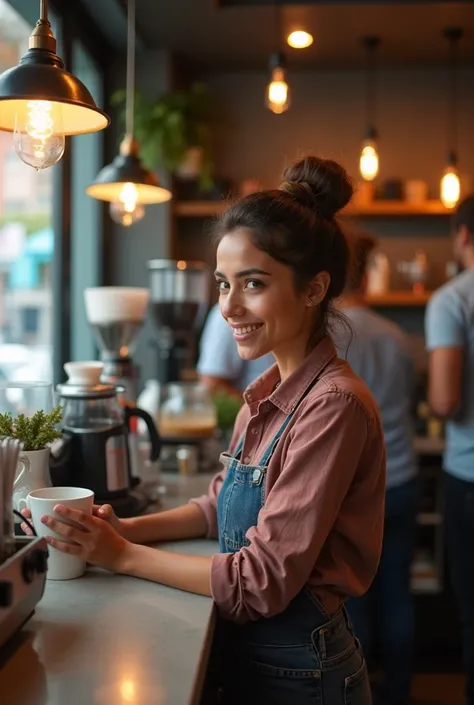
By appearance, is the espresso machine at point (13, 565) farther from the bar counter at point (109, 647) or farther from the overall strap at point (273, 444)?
the overall strap at point (273, 444)

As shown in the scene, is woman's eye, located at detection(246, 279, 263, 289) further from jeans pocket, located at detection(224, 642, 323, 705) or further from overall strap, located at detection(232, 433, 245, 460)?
jeans pocket, located at detection(224, 642, 323, 705)

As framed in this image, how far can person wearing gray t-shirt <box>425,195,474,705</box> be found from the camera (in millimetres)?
2859

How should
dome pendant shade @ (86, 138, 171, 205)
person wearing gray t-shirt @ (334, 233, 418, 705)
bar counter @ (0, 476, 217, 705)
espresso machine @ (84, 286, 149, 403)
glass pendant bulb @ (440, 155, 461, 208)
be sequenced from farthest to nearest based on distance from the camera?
glass pendant bulb @ (440, 155, 461, 208), person wearing gray t-shirt @ (334, 233, 418, 705), espresso machine @ (84, 286, 149, 403), dome pendant shade @ (86, 138, 171, 205), bar counter @ (0, 476, 217, 705)

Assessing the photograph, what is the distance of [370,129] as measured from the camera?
3.97m

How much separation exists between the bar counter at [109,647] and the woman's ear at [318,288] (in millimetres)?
566

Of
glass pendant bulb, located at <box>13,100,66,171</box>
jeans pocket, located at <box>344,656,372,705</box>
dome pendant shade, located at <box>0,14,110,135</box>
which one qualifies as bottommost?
jeans pocket, located at <box>344,656,372,705</box>

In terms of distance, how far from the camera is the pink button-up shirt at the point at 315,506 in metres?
1.26

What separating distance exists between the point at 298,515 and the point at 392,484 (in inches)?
68.5

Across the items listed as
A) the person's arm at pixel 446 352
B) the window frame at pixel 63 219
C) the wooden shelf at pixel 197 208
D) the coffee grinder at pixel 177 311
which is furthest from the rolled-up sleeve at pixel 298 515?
the wooden shelf at pixel 197 208

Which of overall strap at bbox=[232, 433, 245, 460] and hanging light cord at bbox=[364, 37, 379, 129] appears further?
hanging light cord at bbox=[364, 37, 379, 129]

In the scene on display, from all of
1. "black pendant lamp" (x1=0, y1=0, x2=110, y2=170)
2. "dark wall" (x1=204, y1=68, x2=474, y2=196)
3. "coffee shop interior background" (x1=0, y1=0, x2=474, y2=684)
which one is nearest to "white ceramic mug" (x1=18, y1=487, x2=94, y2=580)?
"black pendant lamp" (x1=0, y1=0, x2=110, y2=170)

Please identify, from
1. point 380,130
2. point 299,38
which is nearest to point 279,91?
point 299,38

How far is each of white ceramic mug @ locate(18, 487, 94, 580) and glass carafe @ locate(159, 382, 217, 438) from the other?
1.21 m

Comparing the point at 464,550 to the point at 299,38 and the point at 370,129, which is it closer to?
the point at 370,129
